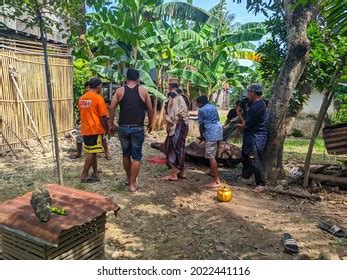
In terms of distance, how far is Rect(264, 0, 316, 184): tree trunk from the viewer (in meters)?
5.57

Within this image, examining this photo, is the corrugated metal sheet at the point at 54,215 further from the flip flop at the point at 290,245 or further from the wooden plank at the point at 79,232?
the flip flop at the point at 290,245

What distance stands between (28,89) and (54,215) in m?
6.42

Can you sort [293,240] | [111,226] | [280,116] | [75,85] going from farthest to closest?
1. [75,85]
2. [280,116]
3. [111,226]
4. [293,240]

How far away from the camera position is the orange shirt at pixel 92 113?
18.2 feet

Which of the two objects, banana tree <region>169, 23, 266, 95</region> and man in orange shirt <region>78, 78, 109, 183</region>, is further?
banana tree <region>169, 23, 266, 95</region>

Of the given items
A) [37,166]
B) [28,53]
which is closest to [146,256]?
[37,166]

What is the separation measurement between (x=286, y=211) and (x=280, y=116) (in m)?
1.68

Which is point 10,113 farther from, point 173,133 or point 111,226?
point 111,226

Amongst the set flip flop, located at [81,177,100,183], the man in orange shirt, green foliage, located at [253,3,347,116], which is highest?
green foliage, located at [253,3,347,116]

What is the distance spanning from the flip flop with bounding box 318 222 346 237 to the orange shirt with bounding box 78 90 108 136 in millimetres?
3392

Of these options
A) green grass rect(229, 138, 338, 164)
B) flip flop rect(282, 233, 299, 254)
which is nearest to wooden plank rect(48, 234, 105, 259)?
flip flop rect(282, 233, 299, 254)

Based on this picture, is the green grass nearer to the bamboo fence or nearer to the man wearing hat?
the man wearing hat

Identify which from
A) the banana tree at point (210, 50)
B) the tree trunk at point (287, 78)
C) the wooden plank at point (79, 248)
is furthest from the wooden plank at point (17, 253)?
the banana tree at point (210, 50)

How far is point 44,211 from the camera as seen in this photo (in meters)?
2.71
